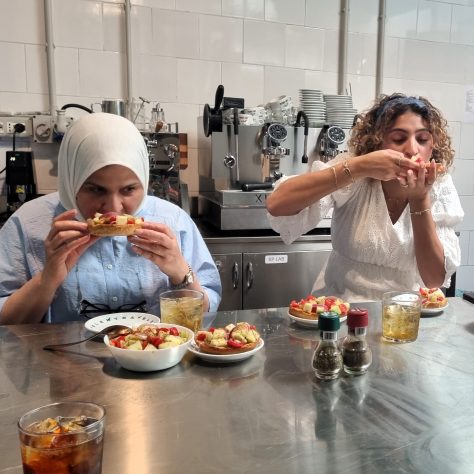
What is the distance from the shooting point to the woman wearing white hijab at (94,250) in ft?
4.60

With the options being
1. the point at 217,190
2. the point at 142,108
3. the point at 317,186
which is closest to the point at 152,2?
the point at 142,108

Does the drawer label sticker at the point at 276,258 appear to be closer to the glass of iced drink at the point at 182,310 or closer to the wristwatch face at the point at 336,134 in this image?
the wristwatch face at the point at 336,134

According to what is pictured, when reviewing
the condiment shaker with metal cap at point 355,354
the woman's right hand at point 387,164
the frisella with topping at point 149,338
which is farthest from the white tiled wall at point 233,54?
the condiment shaker with metal cap at point 355,354

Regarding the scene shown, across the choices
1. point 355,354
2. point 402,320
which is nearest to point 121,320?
point 355,354

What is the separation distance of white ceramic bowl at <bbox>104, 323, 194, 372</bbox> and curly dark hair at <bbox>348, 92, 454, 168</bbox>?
1193mm

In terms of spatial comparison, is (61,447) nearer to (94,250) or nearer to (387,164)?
(94,250)

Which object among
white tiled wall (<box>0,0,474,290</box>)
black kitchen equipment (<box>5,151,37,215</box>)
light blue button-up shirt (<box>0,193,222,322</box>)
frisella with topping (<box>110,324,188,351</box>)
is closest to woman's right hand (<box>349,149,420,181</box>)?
light blue button-up shirt (<box>0,193,222,322</box>)

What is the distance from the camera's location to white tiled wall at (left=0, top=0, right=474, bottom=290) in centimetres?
312

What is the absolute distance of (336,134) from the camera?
3008mm

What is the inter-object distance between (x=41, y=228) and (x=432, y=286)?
133cm

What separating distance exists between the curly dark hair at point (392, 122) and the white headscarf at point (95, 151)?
2.89 feet

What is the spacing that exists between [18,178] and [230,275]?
54.6 inches

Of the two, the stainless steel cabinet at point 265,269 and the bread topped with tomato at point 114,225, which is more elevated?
the bread topped with tomato at point 114,225

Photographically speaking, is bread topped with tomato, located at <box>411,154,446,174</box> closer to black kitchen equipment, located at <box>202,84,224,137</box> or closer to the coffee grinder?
black kitchen equipment, located at <box>202,84,224,137</box>
